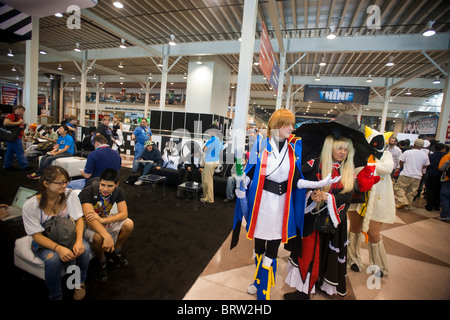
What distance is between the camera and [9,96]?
22.2m

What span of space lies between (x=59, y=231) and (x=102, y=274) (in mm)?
608

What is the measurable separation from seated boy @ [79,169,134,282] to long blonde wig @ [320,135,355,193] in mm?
1973

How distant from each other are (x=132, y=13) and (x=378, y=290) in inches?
375

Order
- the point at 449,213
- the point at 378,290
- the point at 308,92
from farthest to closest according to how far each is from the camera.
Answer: the point at 308,92, the point at 449,213, the point at 378,290

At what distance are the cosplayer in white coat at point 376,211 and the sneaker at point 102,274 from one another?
2619mm

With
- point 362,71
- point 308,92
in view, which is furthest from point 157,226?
point 362,71

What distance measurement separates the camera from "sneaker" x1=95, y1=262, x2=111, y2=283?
2078 mm

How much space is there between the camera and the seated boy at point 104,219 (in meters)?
2.08

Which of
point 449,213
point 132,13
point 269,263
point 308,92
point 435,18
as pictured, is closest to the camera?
point 269,263

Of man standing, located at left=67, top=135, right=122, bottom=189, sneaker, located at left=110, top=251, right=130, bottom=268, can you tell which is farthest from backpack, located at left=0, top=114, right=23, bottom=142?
sneaker, located at left=110, top=251, right=130, bottom=268

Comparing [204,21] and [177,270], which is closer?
[177,270]

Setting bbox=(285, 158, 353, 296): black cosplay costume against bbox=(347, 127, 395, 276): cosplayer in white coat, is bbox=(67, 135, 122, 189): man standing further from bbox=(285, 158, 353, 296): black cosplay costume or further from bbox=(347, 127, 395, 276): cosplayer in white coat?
bbox=(347, 127, 395, 276): cosplayer in white coat
